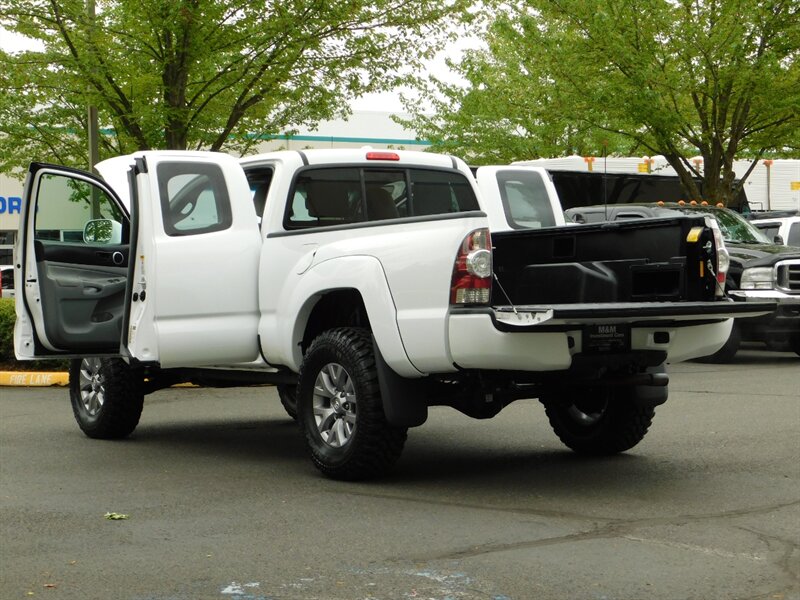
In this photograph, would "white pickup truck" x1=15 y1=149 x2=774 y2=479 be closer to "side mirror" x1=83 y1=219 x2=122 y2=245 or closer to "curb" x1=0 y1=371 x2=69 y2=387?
"side mirror" x1=83 y1=219 x2=122 y2=245

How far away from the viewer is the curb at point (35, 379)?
14508mm

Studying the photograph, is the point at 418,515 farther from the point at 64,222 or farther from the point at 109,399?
the point at 64,222

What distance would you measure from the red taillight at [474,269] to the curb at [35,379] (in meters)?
8.51

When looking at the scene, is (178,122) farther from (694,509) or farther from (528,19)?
(694,509)

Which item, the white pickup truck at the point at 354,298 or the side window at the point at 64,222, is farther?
the side window at the point at 64,222

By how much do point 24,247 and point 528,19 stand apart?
15046 mm

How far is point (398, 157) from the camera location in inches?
363

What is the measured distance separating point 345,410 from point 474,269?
1.40 meters

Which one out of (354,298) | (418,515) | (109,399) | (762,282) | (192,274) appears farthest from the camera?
(762,282)

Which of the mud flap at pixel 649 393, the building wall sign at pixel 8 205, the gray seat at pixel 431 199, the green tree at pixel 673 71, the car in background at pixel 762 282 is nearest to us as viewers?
the mud flap at pixel 649 393

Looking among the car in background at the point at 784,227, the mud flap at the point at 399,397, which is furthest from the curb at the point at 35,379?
the car in background at the point at 784,227

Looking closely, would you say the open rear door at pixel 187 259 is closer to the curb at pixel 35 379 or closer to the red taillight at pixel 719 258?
the red taillight at pixel 719 258

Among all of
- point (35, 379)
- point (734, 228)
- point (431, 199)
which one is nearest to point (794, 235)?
point (734, 228)

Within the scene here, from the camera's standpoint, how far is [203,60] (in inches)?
687
